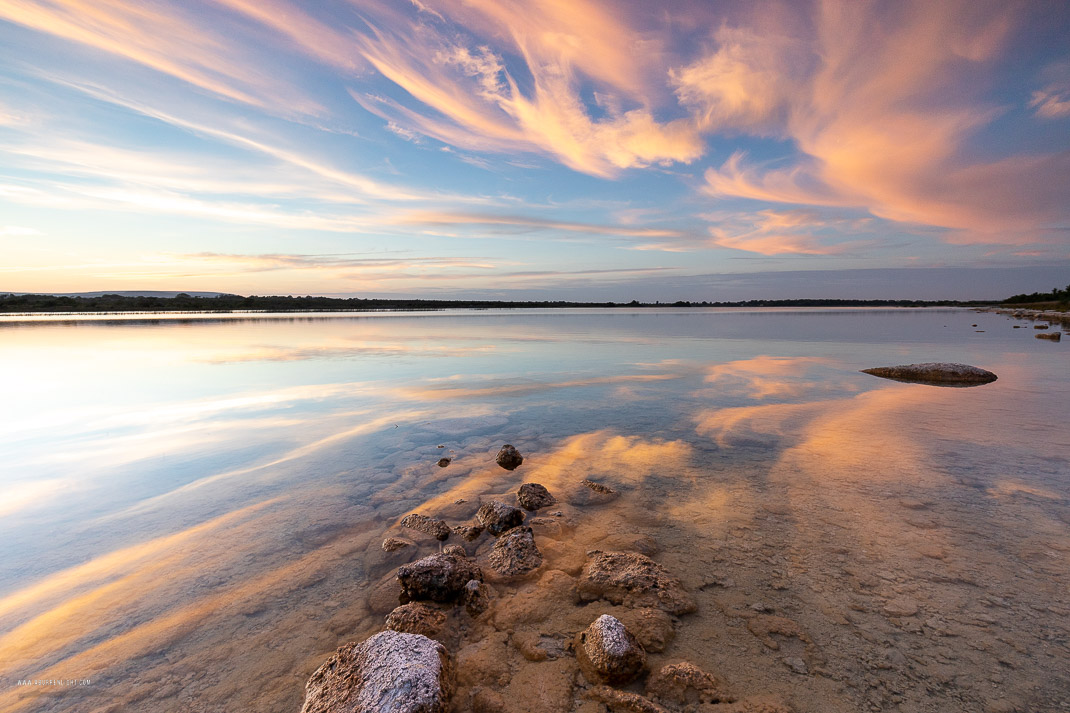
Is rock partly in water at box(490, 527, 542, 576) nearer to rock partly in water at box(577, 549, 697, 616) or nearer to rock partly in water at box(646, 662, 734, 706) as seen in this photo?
rock partly in water at box(577, 549, 697, 616)

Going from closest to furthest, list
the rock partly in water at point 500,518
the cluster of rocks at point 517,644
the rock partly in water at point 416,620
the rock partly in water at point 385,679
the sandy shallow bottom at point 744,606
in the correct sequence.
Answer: the rock partly in water at point 385,679, the cluster of rocks at point 517,644, the sandy shallow bottom at point 744,606, the rock partly in water at point 416,620, the rock partly in water at point 500,518

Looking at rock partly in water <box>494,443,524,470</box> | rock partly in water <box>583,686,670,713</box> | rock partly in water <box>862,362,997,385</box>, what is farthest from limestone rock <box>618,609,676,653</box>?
rock partly in water <box>862,362,997,385</box>

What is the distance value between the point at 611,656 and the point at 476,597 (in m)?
1.56

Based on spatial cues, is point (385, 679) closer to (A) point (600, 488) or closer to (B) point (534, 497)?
(B) point (534, 497)

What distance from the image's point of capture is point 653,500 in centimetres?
648

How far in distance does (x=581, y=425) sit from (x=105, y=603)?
8.54 m

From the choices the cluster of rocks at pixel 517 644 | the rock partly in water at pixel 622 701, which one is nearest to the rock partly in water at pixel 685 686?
the cluster of rocks at pixel 517 644

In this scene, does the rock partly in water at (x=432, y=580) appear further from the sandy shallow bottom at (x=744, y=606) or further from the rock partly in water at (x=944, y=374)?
the rock partly in water at (x=944, y=374)

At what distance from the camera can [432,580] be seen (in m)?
4.34

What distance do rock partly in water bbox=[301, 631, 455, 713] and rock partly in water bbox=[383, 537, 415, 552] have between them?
6.18 ft

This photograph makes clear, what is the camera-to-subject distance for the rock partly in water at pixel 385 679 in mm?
2904

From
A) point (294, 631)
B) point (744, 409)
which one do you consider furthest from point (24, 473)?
point (744, 409)

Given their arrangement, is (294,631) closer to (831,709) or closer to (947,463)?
(831,709)

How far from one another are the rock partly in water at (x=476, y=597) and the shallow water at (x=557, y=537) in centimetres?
11
